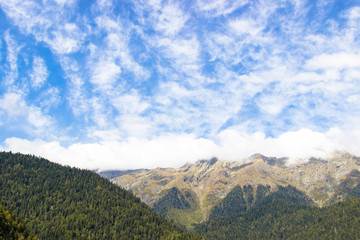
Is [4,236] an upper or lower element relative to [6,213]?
lower

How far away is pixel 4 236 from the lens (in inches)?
5138

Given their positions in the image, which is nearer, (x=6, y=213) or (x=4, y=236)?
(x=4, y=236)

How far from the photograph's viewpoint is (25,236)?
144m

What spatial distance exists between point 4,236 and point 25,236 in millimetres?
15403

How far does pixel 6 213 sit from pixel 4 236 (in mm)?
16959

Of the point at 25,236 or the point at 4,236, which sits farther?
the point at 25,236

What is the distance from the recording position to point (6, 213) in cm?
14325

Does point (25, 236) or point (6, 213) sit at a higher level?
point (6, 213)

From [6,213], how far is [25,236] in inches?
707
